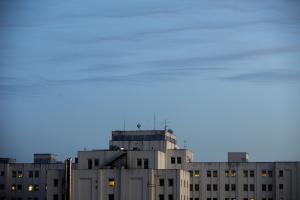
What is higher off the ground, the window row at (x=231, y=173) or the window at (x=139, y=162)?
the window at (x=139, y=162)

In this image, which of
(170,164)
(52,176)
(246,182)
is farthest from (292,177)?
(52,176)

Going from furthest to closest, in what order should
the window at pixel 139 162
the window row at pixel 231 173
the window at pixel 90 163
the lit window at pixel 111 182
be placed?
the window row at pixel 231 173 → the window at pixel 90 163 → the window at pixel 139 162 → the lit window at pixel 111 182

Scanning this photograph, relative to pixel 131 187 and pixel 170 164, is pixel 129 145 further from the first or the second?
pixel 131 187

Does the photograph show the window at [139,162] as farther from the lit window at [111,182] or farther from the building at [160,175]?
the lit window at [111,182]

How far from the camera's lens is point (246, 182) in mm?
179125

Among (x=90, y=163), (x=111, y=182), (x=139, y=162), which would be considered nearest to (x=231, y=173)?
(x=139, y=162)

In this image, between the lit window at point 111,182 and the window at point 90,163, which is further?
the window at point 90,163

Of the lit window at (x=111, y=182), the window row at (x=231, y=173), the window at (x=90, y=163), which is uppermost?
the window at (x=90, y=163)

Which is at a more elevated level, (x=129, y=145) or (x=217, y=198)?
(x=129, y=145)

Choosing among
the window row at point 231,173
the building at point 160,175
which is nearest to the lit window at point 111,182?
the building at point 160,175

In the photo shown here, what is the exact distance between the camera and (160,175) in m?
156

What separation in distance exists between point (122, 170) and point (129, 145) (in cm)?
2893

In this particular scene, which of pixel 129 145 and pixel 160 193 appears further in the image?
pixel 129 145

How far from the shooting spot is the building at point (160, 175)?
155 metres
